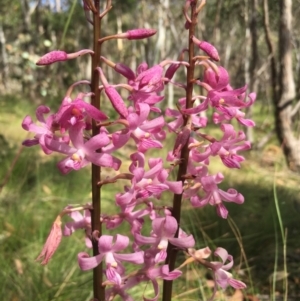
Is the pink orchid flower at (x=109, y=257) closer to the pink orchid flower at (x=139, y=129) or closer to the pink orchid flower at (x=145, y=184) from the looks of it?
the pink orchid flower at (x=145, y=184)

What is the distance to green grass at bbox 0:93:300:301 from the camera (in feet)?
7.39

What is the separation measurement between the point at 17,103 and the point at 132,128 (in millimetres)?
10218

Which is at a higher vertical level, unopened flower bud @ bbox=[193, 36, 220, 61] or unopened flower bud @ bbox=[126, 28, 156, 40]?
unopened flower bud @ bbox=[126, 28, 156, 40]

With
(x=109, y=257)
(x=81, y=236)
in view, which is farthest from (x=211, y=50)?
(x=81, y=236)

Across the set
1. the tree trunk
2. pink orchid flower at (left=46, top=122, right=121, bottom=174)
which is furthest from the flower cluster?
the tree trunk

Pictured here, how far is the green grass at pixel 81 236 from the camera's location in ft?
7.39

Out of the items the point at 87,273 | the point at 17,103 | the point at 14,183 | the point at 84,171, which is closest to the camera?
the point at 87,273

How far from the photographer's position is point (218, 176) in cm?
125

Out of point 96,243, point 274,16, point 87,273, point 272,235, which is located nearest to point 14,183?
point 87,273

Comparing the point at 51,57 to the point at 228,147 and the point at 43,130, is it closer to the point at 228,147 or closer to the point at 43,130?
the point at 43,130

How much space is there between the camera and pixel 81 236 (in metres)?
3.12

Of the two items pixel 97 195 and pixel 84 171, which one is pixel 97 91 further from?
pixel 84 171

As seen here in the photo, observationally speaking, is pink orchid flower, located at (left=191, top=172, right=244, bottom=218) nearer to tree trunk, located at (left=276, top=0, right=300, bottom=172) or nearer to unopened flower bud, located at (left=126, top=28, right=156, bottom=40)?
unopened flower bud, located at (left=126, top=28, right=156, bottom=40)

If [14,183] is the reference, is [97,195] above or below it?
above
